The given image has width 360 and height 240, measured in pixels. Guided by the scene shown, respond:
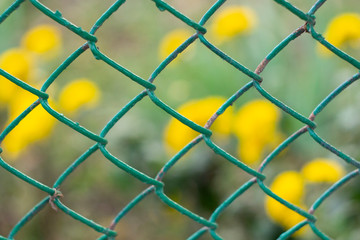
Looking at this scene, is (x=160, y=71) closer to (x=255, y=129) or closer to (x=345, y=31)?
(x=255, y=129)

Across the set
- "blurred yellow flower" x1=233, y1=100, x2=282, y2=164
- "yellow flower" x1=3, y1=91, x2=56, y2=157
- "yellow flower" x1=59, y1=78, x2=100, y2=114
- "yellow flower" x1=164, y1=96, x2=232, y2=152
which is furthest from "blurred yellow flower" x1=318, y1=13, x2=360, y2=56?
"yellow flower" x1=3, y1=91, x2=56, y2=157

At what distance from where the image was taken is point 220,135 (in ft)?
6.61

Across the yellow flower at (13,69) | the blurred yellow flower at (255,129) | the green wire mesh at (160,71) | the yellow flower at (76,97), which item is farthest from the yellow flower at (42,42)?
the green wire mesh at (160,71)

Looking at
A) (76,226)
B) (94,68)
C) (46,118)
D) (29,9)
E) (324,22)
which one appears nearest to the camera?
(46,118)

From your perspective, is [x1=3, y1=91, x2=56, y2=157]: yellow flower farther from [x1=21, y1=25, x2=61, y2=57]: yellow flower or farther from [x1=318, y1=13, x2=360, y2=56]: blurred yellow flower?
[x1=318, y1=13, x2=360, y2=56]: blurred yellow flower

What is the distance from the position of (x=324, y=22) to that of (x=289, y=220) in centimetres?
123

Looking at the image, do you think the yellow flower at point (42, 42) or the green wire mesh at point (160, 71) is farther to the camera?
the yellow flower at point (42, 42)

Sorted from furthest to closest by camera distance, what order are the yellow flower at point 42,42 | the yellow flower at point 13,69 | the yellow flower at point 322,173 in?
the yellow flower at point 42,42, the yellow flower at point 13,69, the yellow flower at point 322,173

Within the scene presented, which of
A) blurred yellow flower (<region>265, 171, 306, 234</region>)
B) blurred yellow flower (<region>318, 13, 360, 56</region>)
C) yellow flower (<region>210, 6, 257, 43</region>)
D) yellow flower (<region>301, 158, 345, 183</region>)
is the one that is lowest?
blurred yellow flower (<region>265, 171, 306, 234</region>)

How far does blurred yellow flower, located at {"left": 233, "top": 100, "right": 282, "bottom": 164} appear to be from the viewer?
71.7 inches

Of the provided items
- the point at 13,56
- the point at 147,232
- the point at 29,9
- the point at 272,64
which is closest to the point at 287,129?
the point at 272,64

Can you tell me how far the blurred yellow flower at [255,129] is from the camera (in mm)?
1820

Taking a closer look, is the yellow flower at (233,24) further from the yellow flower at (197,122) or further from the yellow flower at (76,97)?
the yellow flower at (76,97)

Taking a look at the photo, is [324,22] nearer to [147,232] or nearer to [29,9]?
[147,232]
